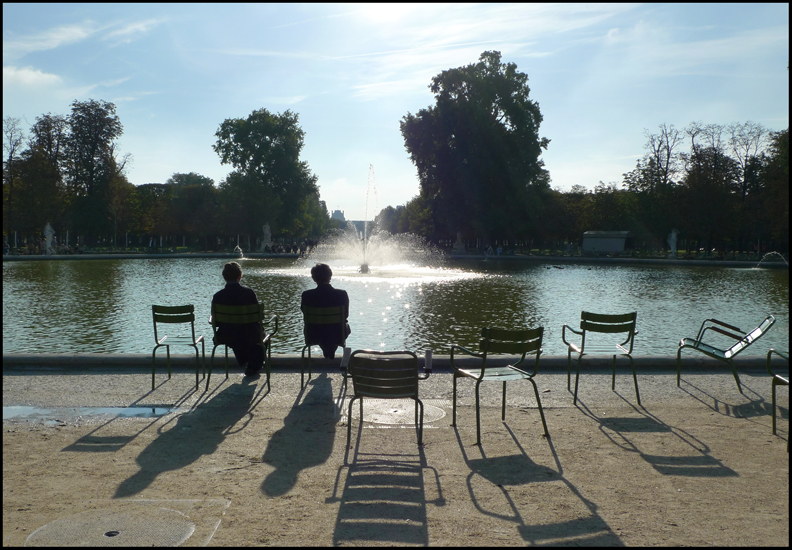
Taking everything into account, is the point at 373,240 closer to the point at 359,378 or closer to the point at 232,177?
the point at 232,177

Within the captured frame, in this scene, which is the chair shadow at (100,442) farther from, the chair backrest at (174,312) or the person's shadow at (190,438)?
the chair backrest at (174,312)

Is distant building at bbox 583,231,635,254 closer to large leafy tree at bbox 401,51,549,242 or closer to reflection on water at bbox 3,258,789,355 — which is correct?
large leafy tree at bbox 401,51,549,242

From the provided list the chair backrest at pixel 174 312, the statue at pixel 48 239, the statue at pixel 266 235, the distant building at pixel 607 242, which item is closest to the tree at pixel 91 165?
the statue at pixel 48 239

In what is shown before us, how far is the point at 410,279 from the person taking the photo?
27.3 metres

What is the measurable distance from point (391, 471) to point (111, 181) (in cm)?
6286

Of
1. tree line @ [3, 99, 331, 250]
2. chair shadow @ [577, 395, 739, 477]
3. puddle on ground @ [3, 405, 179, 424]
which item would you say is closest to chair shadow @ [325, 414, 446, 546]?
chair shadow @ [577, 395, 739, 477]

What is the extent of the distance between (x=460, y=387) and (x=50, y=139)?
65.7 meters

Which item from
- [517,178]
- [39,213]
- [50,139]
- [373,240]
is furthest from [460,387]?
[50,139]

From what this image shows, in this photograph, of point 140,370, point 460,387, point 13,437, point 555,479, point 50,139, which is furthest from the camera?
point 50,139

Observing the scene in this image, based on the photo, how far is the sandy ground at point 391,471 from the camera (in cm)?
355

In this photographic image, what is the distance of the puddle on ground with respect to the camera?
5777 mm

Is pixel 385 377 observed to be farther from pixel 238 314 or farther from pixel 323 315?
pixel 238 314

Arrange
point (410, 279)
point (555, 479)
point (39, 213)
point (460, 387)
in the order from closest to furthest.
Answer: point (555, 479) < point (460, 387) < point (410, 279) < point (39, 213)

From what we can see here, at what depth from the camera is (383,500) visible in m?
4.02
